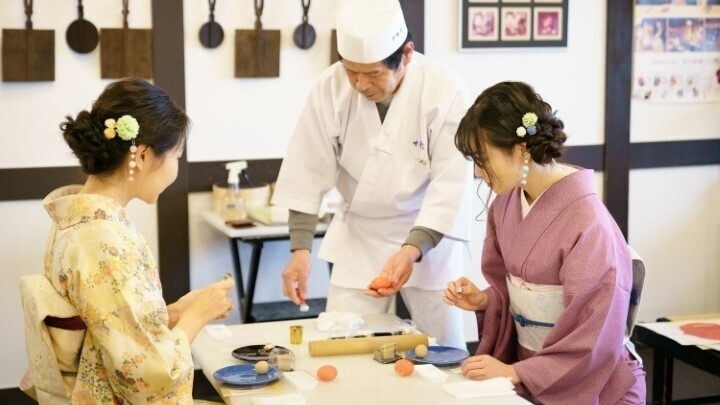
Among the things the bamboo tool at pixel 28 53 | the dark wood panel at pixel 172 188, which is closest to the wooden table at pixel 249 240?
the dark wood panel at pixel 172 188

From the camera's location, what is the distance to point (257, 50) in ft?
13.5

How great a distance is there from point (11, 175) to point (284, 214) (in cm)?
111

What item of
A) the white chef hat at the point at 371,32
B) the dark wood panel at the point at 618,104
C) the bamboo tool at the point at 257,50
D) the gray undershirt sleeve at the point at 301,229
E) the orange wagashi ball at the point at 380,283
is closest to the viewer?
the orange wagashi ball at the point at 380,283

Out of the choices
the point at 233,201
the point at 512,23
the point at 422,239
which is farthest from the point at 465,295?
the point at 512,23

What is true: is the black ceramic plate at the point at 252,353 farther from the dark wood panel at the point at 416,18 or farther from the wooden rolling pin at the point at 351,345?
the dark wood panel at the point at 416,18

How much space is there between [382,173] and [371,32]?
0.44 m

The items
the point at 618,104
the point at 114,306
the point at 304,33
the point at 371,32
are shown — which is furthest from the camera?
the point at 618,104

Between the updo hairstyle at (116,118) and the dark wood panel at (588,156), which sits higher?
the updo hairstyle at (116,118)

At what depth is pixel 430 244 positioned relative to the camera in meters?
2.84

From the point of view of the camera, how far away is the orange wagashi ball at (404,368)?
221cm

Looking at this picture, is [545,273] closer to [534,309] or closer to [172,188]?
[534,309]

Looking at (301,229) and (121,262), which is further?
(301,229)

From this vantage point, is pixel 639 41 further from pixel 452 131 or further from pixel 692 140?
pixel 452 131

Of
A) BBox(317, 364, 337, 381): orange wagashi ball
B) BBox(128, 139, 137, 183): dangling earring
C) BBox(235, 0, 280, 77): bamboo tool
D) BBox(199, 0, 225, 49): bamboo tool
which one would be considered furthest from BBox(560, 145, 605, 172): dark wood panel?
BBox(128, 139, 137, 183): dangling earring
